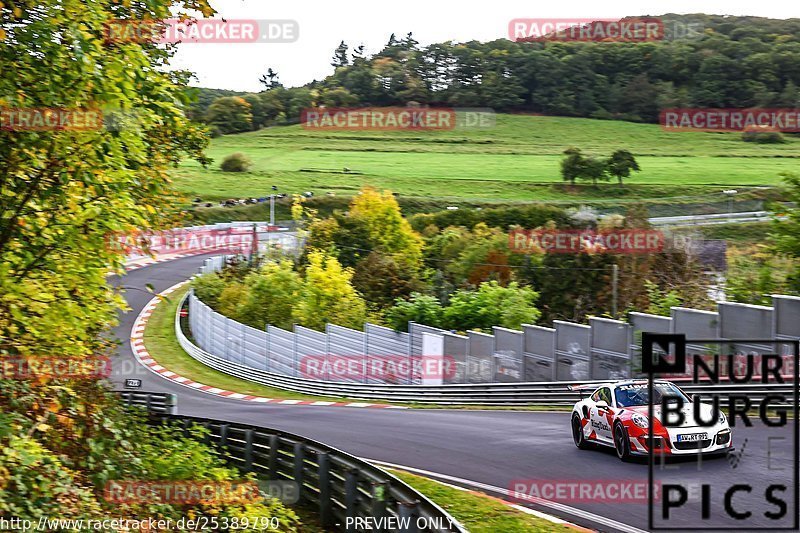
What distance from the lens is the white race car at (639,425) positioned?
13695 millimetres

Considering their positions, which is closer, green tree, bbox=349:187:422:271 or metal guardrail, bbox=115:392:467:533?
metal guardrail, bbox=115:392:467:533

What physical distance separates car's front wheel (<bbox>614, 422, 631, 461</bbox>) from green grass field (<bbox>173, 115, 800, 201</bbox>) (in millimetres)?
82832

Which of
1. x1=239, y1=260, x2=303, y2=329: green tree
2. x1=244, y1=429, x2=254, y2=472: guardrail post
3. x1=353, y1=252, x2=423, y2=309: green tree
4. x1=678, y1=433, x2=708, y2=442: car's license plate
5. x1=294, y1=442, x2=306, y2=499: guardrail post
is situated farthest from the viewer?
x1=353, y1=252, x2=423, y2=309: green tree

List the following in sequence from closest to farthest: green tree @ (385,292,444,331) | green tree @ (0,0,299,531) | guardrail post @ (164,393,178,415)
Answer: green tree @ (0,0,299,531) < guardrail post @ (164,393,178,415) < green tree @ (385,292,444,331)

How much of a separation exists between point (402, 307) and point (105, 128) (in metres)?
26.2

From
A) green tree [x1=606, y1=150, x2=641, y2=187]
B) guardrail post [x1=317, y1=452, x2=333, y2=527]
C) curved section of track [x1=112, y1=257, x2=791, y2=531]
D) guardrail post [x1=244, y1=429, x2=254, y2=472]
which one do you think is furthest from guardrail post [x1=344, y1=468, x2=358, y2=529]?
green tree [x1=606, y1=150, x2=641, y2=187]

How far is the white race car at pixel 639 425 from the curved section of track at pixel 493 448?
0.31m

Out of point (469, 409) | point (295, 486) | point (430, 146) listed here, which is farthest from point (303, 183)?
point (295, 486)

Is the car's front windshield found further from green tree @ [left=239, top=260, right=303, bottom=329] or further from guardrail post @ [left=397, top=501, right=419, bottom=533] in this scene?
green tree @ [left=239, top=260, right=303, bottom=329]

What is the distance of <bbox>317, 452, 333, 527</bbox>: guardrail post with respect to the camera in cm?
1322

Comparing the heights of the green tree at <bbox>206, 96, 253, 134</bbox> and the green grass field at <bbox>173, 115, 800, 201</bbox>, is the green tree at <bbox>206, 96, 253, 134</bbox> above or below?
above

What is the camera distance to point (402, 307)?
1433 inches

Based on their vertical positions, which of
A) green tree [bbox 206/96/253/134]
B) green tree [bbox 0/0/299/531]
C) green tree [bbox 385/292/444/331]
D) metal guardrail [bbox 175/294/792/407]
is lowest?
metal guardrail [bbox 175/294/792/407]

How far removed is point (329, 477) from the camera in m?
13.3
